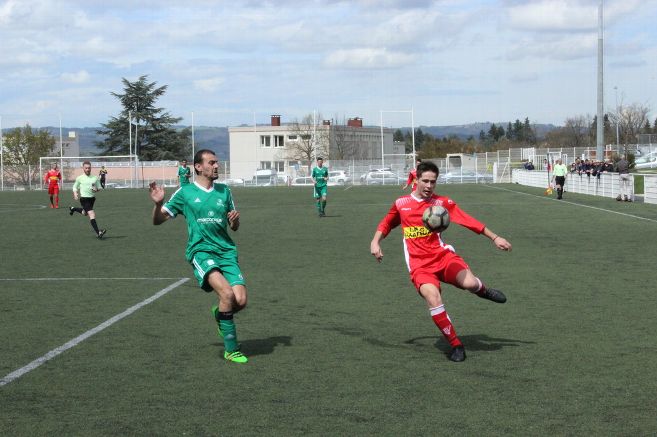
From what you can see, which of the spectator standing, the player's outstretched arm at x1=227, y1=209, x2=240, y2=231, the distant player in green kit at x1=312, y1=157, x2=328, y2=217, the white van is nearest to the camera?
the player's outstretched arm at x1=227, y1=209, x2=240, y2=231

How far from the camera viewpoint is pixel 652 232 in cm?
2144

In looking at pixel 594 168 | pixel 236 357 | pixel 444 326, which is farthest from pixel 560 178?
pixel 236 357

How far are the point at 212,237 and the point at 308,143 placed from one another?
11122cm

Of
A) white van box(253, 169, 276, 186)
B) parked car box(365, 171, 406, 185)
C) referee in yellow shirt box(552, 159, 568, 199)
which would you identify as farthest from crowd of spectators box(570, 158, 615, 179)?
white van box(253, 169, 276, 186)

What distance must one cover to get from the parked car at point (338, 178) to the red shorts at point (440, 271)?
71528 millimetres

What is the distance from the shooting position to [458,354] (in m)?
7.93

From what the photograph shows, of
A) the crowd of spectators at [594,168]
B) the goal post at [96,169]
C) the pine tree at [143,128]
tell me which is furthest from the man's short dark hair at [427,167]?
the pine tree at [143,128]

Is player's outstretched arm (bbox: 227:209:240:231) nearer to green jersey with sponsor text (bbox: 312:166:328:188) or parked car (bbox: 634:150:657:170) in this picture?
green jersey with sponsor text (bbox: 312:166:328:188)

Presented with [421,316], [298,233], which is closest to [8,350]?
[421,316]

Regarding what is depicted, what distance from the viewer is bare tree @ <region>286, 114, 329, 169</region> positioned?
389ft

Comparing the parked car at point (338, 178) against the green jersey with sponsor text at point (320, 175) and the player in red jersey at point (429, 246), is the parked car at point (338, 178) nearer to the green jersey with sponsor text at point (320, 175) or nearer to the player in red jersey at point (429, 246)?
the green jersey with sponsor text at point (320, 175)

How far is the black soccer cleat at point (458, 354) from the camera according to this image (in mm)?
7914

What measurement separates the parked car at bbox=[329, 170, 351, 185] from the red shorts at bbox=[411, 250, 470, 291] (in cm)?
7153

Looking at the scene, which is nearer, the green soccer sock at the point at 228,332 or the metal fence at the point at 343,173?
the green soccer sock at the point at 228,332
